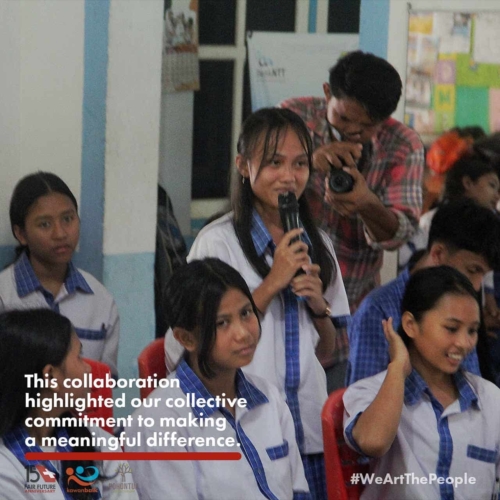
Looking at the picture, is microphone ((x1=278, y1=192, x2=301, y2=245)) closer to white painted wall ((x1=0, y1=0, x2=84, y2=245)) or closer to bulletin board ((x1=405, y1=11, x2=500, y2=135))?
white painted wall ((x1=0, y1=0, x2=84, y2=245))

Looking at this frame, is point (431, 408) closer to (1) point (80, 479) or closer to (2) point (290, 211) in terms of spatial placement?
(2) point (290, 211)

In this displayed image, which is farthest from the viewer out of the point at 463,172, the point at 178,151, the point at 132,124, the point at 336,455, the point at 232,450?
the point at 178,151

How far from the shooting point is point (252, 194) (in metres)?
1.74

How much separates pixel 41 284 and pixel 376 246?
0.80 meters

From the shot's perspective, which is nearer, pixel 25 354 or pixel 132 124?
pixel 25 354

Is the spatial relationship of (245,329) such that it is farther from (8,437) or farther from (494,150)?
(494,150)

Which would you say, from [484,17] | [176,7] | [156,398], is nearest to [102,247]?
[176,7]

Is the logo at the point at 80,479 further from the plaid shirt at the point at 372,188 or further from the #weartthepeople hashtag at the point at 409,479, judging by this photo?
the plaid shirt at the point at 372,188

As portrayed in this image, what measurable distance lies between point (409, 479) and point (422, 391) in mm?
171

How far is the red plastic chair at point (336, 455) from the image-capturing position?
1.58m

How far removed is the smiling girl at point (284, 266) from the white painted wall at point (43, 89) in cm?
79

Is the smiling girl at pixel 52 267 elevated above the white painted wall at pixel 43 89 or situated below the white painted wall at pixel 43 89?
below

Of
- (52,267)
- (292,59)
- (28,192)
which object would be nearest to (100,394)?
(52,267)

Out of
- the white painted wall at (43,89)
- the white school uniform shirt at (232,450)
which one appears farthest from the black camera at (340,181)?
the white painted wall at (43,89)
